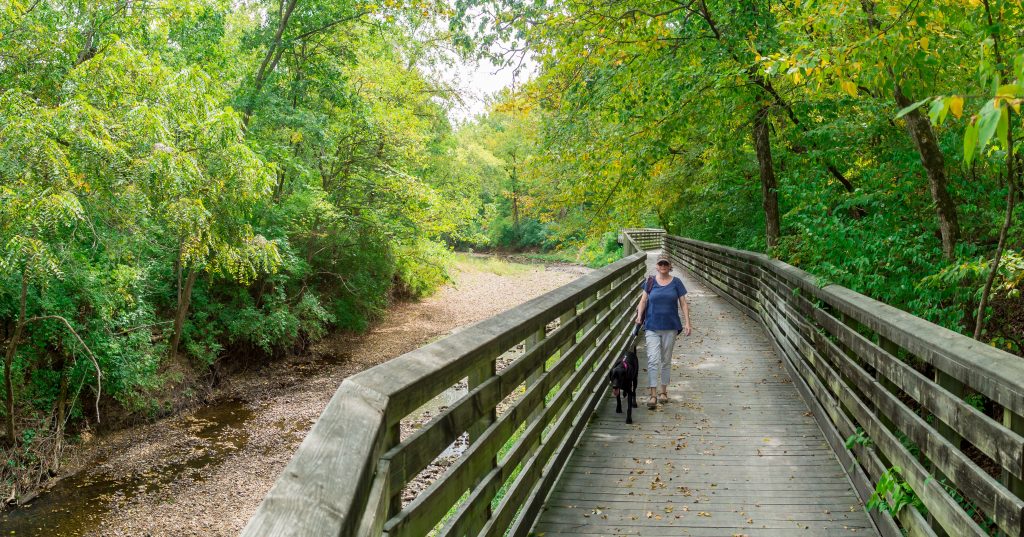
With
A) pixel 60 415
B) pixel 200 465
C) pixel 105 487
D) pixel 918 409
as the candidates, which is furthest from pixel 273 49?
pixel 918 409

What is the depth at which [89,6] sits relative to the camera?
35.2 feet

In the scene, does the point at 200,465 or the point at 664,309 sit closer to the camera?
the point at 664,309

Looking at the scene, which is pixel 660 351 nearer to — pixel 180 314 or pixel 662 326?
pixel 662 326

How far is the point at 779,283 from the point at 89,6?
10.8m

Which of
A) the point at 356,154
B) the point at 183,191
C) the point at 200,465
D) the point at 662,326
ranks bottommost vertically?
the point at 200,465

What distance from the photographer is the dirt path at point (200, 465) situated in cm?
885

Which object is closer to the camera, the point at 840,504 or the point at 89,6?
the point at 840,504

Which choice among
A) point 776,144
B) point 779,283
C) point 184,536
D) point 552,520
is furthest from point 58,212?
point 776,144

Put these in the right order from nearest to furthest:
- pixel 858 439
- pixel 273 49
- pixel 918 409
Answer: pixel 858 439
pixel 918 409
pixel 273 49

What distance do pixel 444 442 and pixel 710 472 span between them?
342cm

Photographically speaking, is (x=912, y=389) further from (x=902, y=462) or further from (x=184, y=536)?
(x=184, y=536)

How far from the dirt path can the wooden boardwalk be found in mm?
5466

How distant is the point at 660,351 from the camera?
25.1 feet

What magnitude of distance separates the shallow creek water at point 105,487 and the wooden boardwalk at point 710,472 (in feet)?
21.4
